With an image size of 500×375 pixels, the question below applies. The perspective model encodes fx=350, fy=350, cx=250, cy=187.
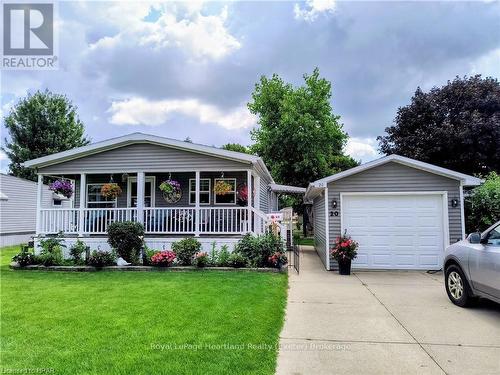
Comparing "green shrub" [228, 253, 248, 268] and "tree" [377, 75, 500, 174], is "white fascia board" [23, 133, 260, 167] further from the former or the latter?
"tree" [377, 75, 500, 174]

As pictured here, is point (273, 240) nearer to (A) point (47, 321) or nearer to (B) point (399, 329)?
(B) point (399, 329)

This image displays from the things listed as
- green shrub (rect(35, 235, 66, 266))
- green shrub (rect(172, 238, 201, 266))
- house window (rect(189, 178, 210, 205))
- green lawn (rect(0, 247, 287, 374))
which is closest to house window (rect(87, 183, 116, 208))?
green shrub (rect(35, 235, 66, 266))

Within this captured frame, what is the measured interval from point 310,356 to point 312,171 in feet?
68.7

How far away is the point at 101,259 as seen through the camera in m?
9.87

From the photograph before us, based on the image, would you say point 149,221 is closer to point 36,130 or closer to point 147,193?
point 147,193

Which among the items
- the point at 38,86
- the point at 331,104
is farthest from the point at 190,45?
the point at 38,86

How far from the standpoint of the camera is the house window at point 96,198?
1381 centimetres

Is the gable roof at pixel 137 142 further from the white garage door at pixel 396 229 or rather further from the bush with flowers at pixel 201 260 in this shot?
the white garage door at pixel 396 229

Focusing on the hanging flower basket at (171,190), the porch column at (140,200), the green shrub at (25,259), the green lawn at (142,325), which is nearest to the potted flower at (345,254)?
the green lawn at (142,325)

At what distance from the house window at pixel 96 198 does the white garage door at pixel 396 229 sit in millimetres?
9106

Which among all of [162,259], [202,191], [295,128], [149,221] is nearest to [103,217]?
[149,221]

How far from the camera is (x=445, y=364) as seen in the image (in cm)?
371

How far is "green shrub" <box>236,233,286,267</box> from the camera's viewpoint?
9641 millimetres

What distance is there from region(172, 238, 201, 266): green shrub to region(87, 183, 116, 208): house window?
4.85m
